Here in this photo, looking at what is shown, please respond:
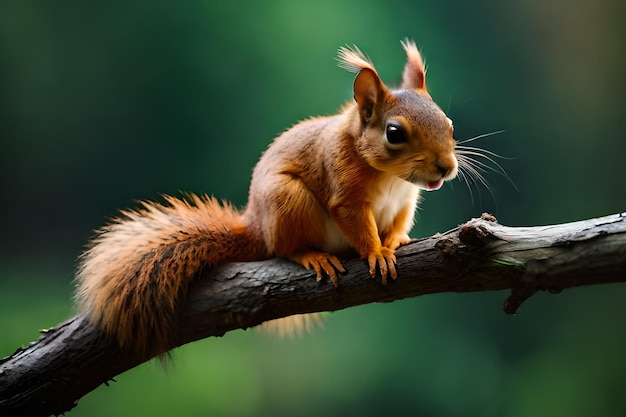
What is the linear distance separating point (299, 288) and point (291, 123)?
3.28 ft

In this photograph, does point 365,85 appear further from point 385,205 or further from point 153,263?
point 153,263

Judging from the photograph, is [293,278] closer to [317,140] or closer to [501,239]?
[317,140]

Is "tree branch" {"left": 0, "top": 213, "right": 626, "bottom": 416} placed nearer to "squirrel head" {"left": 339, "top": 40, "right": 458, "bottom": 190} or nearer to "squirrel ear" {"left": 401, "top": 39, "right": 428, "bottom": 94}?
"squirrel head" {"left": 339, "top": 40, "right": 458, "bottom": 190}

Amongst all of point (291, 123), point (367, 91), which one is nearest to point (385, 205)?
point (367, 91)

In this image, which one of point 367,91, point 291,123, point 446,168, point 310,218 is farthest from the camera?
point 291,123

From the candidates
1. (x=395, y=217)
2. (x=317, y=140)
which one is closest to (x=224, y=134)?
(x=317, y=140)

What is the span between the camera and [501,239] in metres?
1.33

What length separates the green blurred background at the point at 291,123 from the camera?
2248 mm

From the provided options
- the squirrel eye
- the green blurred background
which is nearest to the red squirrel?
the squirrel eye

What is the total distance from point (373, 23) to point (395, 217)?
0.90 m

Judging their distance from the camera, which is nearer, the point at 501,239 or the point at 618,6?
the point at 501,239

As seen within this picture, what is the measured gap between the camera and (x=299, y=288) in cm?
161

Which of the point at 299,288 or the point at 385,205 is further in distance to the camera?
the point at 385,205

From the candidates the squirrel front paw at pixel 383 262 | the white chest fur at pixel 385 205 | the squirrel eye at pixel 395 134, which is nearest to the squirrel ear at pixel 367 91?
the squirrel eye at pixel 395 134
